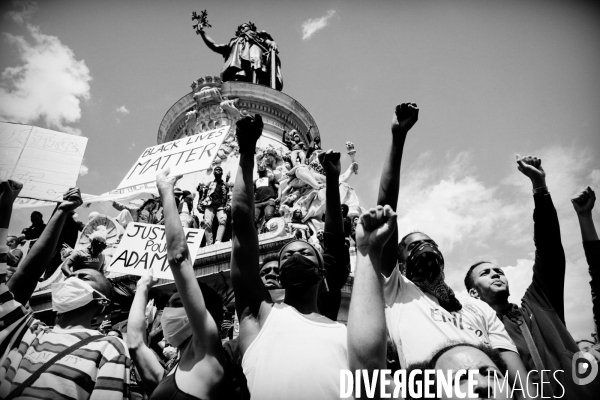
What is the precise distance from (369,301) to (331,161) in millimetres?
1184

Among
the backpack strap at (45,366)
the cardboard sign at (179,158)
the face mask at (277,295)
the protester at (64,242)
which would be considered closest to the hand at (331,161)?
the face mask at (277,295)

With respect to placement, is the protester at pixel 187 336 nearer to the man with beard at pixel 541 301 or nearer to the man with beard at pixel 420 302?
the man with beard at pixel 420 302

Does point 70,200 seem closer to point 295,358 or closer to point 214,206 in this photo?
point 295,358

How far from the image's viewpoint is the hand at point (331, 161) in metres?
2.77

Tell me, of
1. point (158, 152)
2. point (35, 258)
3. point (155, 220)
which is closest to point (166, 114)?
point (155, 220)

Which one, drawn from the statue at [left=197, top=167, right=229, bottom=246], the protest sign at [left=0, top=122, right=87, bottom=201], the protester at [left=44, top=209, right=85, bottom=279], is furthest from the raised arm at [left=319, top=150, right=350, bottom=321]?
the protester at [left=44, top=209, right=85, bottom=279]

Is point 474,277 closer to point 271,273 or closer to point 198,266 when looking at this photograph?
point 271,273

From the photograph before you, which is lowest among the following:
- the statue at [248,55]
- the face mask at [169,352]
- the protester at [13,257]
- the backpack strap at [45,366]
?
the backpack strap at [45,366]

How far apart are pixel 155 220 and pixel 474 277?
9.51m

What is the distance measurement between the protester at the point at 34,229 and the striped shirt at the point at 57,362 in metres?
10.2

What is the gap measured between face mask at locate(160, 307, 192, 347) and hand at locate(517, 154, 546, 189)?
2823 mm

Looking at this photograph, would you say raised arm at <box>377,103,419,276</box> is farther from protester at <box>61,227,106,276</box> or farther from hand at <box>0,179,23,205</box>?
protester at <box>61,227,106,276</box>

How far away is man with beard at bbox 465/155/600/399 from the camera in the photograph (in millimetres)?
2752

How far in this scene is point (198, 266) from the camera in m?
8.49
